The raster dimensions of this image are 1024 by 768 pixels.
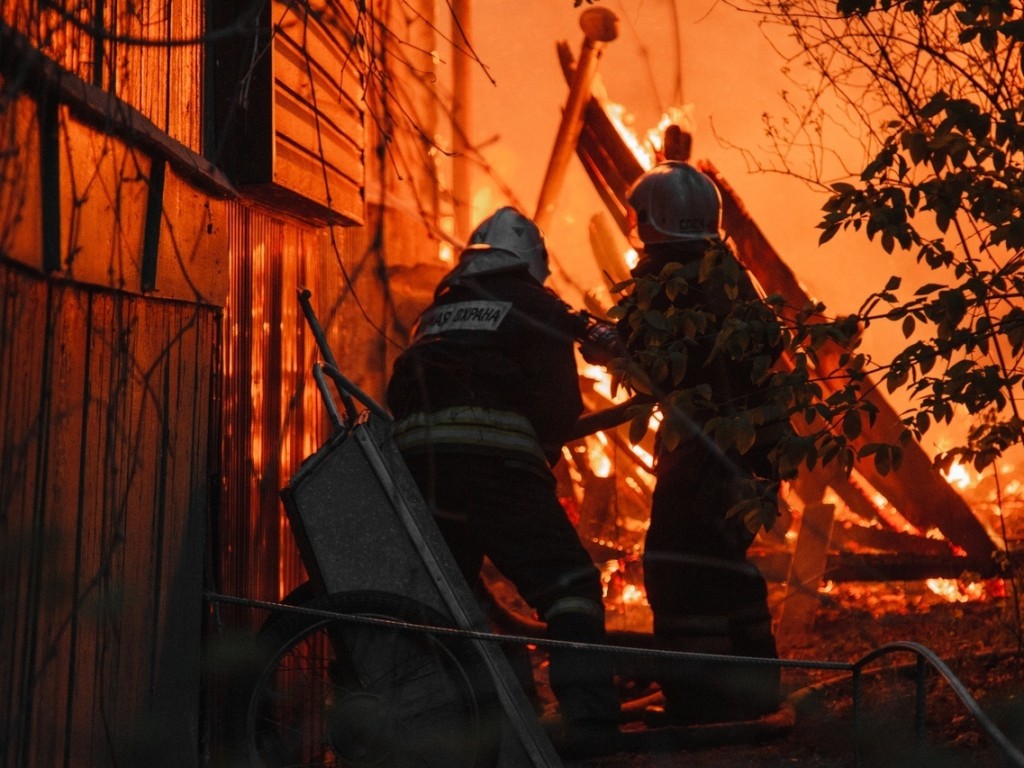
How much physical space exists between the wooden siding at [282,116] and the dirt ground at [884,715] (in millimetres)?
2435

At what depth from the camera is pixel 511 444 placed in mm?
4945

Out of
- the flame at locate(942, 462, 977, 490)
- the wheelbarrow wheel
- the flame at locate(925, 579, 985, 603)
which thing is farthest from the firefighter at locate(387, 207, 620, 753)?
the flame at locate(942, 462, 977, 490)

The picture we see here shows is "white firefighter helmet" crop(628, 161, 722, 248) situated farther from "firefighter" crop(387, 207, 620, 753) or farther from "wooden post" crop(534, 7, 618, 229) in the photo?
"wooden post" crop(534, 7, 618, 229)

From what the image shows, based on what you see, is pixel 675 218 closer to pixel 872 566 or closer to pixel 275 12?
pixel 275 12

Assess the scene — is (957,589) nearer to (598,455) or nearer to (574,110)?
(598,455)

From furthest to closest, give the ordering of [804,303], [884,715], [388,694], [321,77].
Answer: [804,303] < [321,77] < [884,715] < [388,694]

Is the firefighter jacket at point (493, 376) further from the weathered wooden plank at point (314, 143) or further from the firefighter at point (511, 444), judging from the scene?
the weathered wooden plank at point (314, 143)

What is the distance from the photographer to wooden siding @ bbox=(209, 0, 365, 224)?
4617mm

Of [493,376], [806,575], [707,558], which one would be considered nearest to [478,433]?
[493,376]

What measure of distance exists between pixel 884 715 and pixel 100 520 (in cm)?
327

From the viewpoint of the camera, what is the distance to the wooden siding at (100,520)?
2.97m

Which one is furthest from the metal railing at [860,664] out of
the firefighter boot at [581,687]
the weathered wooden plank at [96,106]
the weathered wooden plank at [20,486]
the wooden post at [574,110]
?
the wooden post at [574,110]

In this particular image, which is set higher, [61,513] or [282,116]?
[282,116]

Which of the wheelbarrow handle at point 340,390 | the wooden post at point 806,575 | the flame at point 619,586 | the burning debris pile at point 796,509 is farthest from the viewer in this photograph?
the flame at point 619,586
